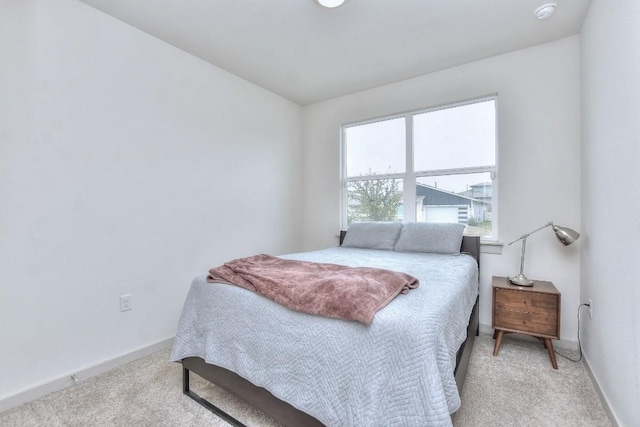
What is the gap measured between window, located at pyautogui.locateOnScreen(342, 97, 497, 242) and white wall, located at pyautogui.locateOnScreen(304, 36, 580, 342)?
136mm

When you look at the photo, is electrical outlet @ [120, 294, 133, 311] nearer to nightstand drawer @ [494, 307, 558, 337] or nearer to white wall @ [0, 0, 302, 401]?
white wall @ [0, 0, 302, 401]

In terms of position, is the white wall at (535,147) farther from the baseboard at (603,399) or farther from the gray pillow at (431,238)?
the baseboard at (603,399)

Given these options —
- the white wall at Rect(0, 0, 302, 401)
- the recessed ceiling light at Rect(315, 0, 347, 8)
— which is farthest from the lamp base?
the white wall at Rect(0, 0, 302, 401)

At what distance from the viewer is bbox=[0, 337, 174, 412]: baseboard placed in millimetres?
1641

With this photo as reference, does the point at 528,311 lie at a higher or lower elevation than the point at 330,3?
lower

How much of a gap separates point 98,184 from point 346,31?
84.0 inches

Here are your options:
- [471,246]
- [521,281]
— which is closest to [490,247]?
[471,246]

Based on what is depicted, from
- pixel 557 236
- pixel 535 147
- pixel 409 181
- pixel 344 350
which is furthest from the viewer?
pixel 409 181

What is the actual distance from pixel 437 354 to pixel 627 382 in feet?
3.43

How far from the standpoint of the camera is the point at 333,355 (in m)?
1.13

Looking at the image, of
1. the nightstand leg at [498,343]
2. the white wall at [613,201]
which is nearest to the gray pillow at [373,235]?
the nightstand leg at [498,343]

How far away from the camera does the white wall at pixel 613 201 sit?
4.19ft

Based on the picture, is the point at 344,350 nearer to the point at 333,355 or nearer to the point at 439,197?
the point at 333,355

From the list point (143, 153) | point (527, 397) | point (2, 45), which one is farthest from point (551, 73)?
point (2, 45)
